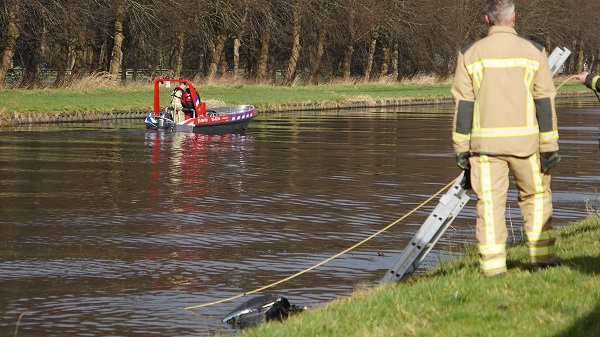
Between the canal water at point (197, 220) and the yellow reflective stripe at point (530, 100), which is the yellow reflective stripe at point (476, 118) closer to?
the yellow reflective stripe at point (530, 100)

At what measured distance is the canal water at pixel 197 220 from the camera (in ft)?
32.0

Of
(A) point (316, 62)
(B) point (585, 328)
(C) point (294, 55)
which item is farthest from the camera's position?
(A) point (316, 62)

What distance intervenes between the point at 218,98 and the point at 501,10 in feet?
131

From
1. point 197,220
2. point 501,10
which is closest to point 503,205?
point 501,10

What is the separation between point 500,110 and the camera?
320 inches

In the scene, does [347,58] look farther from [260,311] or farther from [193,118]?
[260,311]

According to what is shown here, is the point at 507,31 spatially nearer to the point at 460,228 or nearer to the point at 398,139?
the point at 460,228

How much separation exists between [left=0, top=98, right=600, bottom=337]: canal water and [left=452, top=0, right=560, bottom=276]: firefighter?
215 cm

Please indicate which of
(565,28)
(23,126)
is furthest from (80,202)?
(565,28)

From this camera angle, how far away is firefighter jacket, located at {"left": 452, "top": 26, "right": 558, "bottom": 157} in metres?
8.12

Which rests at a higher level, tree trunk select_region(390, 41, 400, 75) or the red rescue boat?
tree trunk select_region(390, 41, 400, 75)

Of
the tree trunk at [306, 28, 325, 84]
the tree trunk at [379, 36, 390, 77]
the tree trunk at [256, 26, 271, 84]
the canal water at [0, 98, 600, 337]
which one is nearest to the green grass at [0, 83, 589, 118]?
the tree trunk at [306, 28, 325, 84]

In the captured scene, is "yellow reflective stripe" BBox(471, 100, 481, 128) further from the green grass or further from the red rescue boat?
the green grass

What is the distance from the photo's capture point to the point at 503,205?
8.15m
